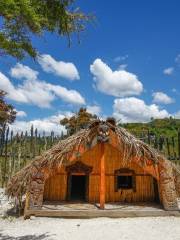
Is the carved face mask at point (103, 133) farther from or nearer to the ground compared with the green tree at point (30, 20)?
nearer to the ground

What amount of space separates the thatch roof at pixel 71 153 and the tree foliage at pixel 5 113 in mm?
11271

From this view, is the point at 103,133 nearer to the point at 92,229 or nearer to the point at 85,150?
the point at 85,150

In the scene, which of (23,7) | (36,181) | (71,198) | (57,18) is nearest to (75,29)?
(57,18)

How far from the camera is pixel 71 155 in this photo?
9.05 m

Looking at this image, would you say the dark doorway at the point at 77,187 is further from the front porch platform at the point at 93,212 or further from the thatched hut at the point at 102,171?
the front porch platform at the point at 93,212

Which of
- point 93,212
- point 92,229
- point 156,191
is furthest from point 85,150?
point 156,191

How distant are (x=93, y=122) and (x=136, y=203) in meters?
3.53

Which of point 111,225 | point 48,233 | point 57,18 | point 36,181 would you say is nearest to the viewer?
point 57,18

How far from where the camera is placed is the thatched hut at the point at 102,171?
8.77 m

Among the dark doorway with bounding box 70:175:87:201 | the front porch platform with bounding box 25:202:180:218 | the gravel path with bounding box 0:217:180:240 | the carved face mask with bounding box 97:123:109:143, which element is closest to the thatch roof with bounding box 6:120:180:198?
the carved face mask with bounding box 97:123:109:143

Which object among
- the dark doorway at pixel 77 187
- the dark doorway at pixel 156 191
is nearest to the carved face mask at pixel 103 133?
the dark doorway at pixel 156 191

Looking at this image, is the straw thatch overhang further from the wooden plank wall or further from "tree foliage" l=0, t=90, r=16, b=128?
"tree foliage" l=0, t=90, r=16, b=128

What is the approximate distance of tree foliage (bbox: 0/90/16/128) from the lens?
2017 cm

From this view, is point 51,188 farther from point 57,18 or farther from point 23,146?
point 57,18
